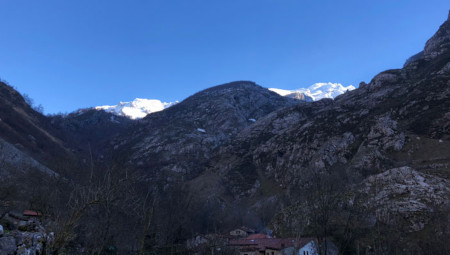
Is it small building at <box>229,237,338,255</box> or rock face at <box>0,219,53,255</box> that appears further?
small building at <box>229,237,338,255</box>

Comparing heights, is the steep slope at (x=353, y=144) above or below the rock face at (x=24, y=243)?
above

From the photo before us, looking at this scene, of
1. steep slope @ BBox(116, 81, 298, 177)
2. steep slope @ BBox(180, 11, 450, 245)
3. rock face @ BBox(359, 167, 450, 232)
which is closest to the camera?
rock face @ BBox(359, 167, 450, 232)

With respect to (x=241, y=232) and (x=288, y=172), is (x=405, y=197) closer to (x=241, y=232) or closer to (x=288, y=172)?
(x=241, y=232)

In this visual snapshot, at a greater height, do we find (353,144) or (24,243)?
(353,144)

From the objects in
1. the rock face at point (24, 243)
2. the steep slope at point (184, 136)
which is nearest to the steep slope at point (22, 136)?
the steep slope at point (184, 136)

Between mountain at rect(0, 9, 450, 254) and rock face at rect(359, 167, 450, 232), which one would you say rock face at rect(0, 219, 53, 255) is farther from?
rock face at rect(359, 167, 450, 232)

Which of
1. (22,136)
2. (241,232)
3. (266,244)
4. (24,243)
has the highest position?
(22,136)

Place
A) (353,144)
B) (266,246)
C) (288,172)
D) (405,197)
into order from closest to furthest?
(405,197) → (266,246) → (353,144) → (288,172)

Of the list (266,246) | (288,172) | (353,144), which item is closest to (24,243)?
(266,246)

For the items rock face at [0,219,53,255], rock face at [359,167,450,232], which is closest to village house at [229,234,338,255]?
rock face at [359,167,450,232]

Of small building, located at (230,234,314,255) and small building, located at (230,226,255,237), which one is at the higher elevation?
small building, located at (230,226,255,237)

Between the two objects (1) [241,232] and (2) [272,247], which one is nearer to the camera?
(2) [272,247]

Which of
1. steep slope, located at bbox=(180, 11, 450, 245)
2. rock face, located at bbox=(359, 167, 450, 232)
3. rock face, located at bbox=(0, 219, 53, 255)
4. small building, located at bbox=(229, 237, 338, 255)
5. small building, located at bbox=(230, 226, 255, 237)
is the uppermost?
steep slope, located at bbox=(180, 11, 450, 245)

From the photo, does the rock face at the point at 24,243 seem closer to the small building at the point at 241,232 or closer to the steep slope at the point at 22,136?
the small building at the point at 241,232
